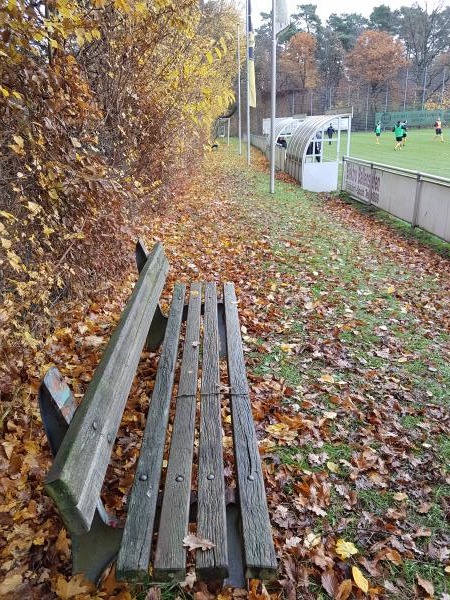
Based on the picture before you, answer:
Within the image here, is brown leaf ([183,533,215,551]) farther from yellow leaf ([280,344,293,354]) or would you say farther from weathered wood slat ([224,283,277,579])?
yellow leaf ([280,344,293,354])

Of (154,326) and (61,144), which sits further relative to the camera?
(154,326)

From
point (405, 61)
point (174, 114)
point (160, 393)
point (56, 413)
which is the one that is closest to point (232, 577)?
point (56, 413)

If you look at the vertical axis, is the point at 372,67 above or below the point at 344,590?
above

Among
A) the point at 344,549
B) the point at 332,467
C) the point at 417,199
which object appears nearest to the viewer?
the point at 344,549

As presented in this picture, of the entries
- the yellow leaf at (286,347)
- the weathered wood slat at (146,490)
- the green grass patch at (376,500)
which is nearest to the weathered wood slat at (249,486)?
the weathered wood slat at (146,490)

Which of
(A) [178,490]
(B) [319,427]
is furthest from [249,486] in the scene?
(B) [319,427]

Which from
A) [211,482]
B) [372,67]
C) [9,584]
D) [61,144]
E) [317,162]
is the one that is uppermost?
[372,67]

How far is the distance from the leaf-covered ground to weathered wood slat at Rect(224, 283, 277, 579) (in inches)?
21.6

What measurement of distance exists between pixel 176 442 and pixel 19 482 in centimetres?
100

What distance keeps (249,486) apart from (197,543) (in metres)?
0.37

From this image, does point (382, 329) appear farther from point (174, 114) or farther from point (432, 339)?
point (174, 114)

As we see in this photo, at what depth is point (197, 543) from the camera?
1597 mm

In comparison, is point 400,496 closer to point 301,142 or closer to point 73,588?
point 73,588

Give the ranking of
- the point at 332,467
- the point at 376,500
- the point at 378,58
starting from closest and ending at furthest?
the point at 376,500, the point at 332,467, the point at 378,58
